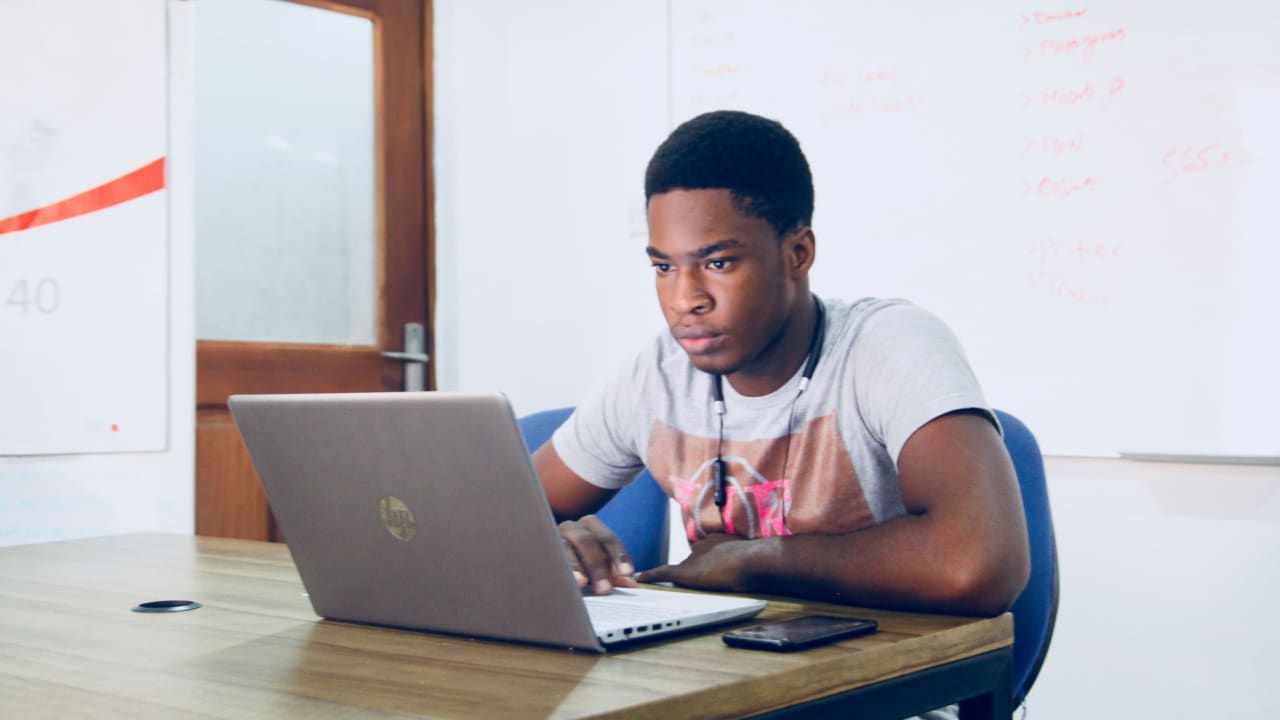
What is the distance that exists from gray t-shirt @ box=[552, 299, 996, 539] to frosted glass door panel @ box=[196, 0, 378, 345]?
1813 mm

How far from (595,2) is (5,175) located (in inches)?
60.2

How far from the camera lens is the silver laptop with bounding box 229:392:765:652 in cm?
82

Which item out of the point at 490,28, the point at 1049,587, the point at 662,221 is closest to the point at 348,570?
the point at 662,221

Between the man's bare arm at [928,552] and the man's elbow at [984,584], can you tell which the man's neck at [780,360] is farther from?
the man's elbow at [984,584]

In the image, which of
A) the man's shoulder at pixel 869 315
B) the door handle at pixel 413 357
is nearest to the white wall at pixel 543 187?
the door handle at pixel 413 357

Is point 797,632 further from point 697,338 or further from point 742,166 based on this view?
point 742,166

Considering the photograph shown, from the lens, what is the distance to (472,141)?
3350 mm

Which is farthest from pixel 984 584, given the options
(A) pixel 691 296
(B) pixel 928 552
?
(A) pixel 691 296

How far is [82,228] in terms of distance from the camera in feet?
8.33

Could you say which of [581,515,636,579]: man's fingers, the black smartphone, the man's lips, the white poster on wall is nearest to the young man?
the man's lips

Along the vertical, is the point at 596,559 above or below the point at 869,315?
below

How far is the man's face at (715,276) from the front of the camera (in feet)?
4.48

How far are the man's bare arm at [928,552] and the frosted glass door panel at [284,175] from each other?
2089 millimetres

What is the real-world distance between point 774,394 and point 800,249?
0.18 m
